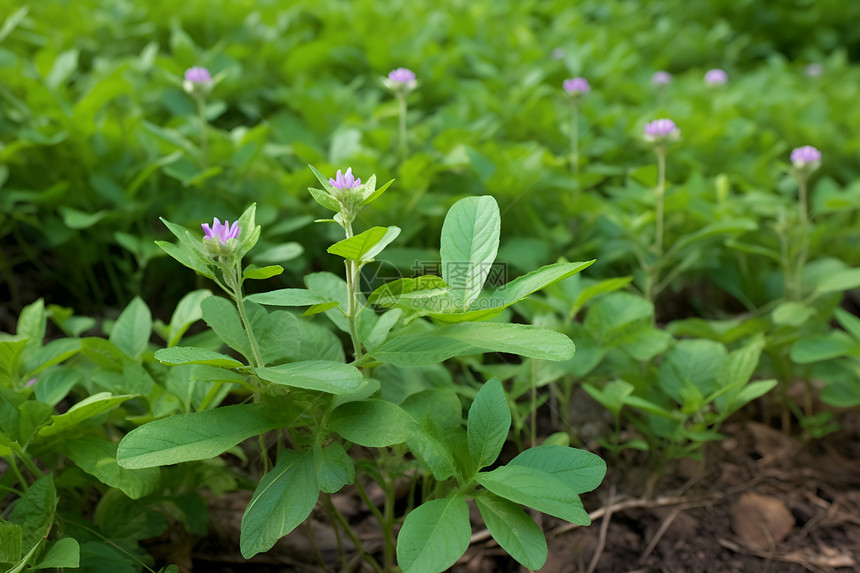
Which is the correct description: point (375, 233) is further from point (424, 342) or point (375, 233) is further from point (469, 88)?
point (469, 88)

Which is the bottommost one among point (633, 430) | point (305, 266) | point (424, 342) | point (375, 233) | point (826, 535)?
point (826, 535)

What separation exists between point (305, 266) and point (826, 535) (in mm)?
1351

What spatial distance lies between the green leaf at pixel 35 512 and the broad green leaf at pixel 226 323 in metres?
0.32

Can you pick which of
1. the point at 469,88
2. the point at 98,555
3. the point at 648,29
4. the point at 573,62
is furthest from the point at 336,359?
the point at 648,29

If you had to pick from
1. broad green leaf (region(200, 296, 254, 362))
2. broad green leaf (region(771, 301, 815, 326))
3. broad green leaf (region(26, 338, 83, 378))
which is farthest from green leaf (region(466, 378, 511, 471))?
broad green leaf (region(771, 301, 815, 326))

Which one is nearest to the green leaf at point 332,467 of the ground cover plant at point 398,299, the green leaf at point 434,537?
the ground cover plant at point 398,299

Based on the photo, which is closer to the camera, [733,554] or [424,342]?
[424,342]

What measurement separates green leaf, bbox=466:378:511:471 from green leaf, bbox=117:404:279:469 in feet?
0.94

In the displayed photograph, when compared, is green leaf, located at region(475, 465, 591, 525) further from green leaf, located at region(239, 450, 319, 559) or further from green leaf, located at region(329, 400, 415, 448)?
green leaf, located at region(239, 450, 319, 559)

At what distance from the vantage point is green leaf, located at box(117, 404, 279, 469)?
0.86 meters

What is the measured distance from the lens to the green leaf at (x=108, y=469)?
98 centimetres

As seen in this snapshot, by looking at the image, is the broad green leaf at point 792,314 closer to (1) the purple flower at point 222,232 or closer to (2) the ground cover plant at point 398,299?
(2) the ground cover plant at point 398,299

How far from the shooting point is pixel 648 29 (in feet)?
13.3

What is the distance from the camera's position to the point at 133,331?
129 centimetres
